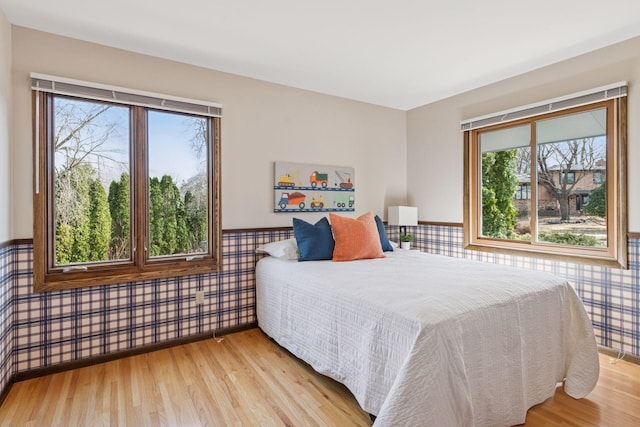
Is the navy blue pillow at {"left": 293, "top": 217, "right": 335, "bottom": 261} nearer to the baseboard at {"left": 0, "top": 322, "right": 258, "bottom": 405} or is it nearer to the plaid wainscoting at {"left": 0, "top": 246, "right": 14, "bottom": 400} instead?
the baseboard at {"left": 0, "top": 322, "right": 258, "bottom": 405}

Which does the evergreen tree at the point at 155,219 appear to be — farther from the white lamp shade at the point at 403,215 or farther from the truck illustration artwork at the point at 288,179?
the white lamp shade at the point at 403,215

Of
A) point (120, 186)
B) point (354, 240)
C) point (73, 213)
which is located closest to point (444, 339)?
point (354, 240)

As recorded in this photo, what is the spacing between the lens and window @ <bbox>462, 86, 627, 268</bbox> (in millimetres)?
2598

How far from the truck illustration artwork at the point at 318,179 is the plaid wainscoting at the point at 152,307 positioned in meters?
0.68

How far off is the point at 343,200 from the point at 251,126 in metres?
1.25

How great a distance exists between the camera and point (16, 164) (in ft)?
7.37

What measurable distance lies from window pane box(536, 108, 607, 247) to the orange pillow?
152 centimetres

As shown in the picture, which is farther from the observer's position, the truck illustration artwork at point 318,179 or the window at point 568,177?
the truck illustration artwork at point 318,179

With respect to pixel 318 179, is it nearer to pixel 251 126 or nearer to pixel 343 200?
pixel 343 200

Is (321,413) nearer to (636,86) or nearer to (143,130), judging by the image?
(143,130)

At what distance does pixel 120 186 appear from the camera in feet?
8.64

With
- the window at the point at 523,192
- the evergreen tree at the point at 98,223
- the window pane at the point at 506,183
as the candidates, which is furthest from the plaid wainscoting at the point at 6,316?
the window at the point at 523,192

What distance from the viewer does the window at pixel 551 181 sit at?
2.60 meters

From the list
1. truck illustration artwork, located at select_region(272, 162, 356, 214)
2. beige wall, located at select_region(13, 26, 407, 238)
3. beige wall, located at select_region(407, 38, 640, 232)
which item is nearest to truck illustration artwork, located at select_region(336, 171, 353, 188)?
truck illustration artwork, located at select_region(272, 162, 356, 214)
